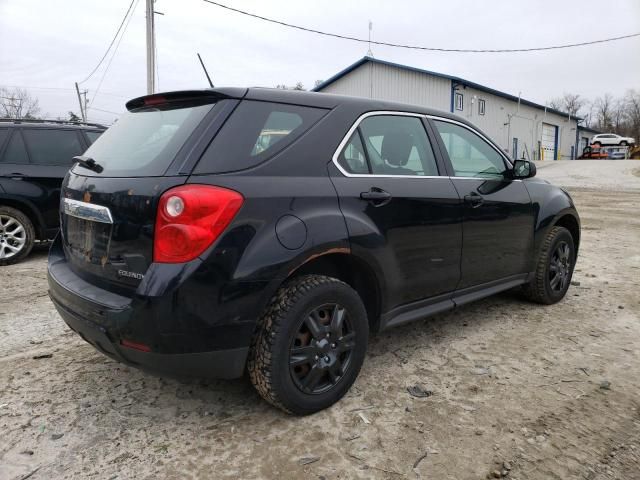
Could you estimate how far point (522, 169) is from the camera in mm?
3916

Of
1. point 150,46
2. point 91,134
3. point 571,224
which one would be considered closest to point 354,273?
point 571,224

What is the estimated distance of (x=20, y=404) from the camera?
8.82 ft

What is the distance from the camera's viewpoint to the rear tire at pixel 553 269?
4.26m

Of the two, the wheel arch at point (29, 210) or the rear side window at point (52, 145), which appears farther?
the rear side window at point (52, 145)

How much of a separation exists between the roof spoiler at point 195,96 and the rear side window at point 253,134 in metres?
0.08

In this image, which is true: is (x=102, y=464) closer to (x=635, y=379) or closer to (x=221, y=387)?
(x=221, y=387)

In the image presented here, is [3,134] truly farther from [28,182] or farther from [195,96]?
[195,96]

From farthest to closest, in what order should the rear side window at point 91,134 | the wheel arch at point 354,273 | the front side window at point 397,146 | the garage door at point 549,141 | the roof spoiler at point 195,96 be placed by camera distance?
the garage door at point 549,141
the rear side window at point 91,134
the front side window at point 397,146
the wheel arch at point 354,273
the roof spoiler at point 195,96

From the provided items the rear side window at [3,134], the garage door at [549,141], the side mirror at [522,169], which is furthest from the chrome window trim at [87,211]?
the garage door at [549,141]

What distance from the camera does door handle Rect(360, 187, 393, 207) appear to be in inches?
107

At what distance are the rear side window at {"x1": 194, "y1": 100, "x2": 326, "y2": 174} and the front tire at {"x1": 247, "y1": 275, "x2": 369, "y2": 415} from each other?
661 millimetres

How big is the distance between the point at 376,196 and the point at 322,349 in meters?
0.91

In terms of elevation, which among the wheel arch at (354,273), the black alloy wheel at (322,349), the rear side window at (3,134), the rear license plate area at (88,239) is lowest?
the black alloy wheel at (322,349)

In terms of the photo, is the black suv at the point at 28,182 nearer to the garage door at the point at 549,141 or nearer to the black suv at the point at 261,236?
the black suv at the point at 261,236
